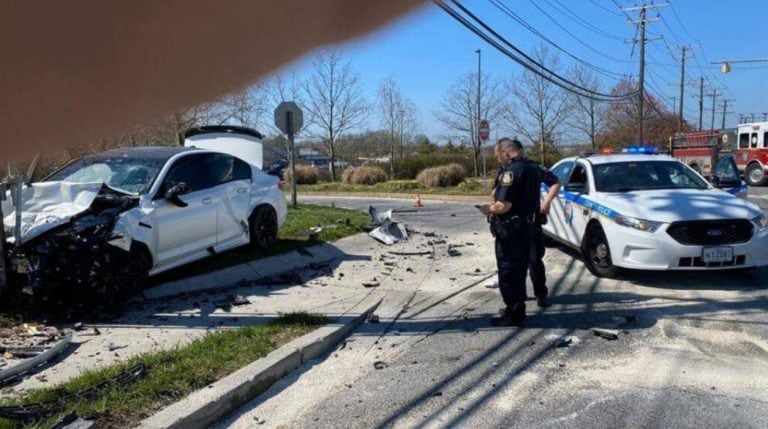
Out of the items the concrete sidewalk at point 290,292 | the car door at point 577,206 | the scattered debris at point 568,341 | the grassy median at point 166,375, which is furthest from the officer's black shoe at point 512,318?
the car door at point 577,206

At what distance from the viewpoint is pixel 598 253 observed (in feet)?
25.5

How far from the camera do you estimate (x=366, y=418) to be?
13.0 ft

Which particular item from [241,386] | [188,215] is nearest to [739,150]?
[188,215]

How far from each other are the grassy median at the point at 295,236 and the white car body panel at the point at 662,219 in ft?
13.0

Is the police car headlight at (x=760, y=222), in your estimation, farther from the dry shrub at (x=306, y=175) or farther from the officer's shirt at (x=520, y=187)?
the dry shrub at (x=306, y=175)

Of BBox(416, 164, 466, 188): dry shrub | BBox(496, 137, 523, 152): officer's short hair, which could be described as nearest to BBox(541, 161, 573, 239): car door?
BBox(496, 137, 523, 152): officer's short hair

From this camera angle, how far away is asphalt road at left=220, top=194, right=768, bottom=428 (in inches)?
155

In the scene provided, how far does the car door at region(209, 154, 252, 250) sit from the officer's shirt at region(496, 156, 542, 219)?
3.57m

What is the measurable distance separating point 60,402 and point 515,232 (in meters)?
3.86

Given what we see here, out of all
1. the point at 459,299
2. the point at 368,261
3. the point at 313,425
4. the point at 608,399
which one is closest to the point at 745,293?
the point at 459,299

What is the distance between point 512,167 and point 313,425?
3219 mm

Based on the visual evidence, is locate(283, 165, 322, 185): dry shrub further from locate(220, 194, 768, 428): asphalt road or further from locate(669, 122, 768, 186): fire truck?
locate(220, 194, 768, 428): asphalt road

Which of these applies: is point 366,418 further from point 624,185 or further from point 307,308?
point 624,185

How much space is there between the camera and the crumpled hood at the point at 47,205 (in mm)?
5830
